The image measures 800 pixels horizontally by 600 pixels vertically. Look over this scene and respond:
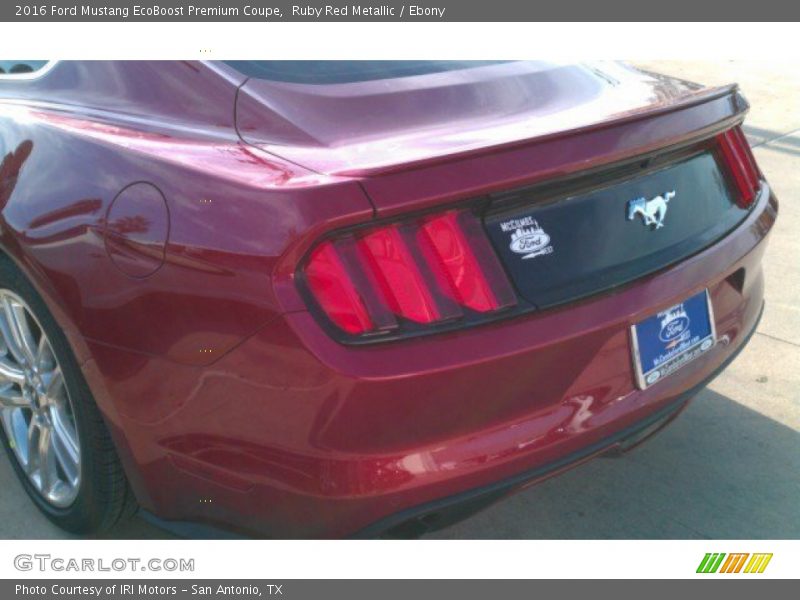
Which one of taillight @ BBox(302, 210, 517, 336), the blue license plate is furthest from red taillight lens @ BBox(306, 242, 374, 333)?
the blue license plate

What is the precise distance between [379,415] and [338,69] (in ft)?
3.50

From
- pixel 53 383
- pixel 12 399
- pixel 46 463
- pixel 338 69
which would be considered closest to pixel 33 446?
pixel 46 463

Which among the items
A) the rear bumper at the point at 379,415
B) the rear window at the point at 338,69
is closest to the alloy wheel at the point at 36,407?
the rear bumper at the point at 379,415

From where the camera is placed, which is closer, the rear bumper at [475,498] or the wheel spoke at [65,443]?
the rear bumper at [475,498]

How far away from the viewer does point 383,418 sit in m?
2.04

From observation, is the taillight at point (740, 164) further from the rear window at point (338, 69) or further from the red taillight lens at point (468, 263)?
the red taillight lens at point (468, 263)

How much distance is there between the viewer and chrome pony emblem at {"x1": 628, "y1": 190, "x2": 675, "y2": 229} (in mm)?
2398

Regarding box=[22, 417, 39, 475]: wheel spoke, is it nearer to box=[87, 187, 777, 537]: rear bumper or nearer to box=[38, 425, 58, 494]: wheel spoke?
box=[38, 425, 58, 494]: wheel spoke

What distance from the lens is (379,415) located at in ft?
6.68

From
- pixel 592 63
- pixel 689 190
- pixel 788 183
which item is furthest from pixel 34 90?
pixel 788 183

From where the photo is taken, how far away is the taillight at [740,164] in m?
2.79

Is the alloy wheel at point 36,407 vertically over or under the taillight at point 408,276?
under

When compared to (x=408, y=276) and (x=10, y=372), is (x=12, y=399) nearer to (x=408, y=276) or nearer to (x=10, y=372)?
(x=10, y=372)

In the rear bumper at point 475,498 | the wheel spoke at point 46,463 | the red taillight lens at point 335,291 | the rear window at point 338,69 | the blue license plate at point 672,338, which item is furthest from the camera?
the wheel spoke at point 46,463
